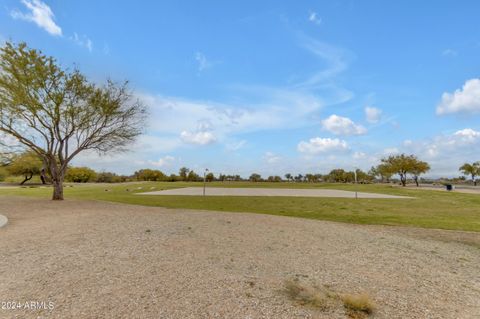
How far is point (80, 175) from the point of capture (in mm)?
56531

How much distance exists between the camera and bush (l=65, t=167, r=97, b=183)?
5531 centimetres

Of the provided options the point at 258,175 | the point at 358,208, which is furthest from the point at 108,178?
the point at 358,208

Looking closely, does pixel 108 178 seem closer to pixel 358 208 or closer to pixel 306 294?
pixel 358 208

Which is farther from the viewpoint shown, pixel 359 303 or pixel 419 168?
pixel 419 168

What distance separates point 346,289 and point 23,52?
18680 mm

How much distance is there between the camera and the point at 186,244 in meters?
5.63

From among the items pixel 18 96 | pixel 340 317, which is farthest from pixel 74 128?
pixel 340 317

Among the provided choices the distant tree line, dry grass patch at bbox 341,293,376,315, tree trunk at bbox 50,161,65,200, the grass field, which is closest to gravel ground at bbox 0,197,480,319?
dry grass patch at bbox 341,293,376,315

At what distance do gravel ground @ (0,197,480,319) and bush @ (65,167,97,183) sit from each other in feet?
189

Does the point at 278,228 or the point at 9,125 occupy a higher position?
the point at 9,125

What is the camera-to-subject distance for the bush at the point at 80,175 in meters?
55.3

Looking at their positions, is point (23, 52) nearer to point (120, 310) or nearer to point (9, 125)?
point (9, 125)

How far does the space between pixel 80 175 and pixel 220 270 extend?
210ft

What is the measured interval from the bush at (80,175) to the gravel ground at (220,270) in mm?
57575
